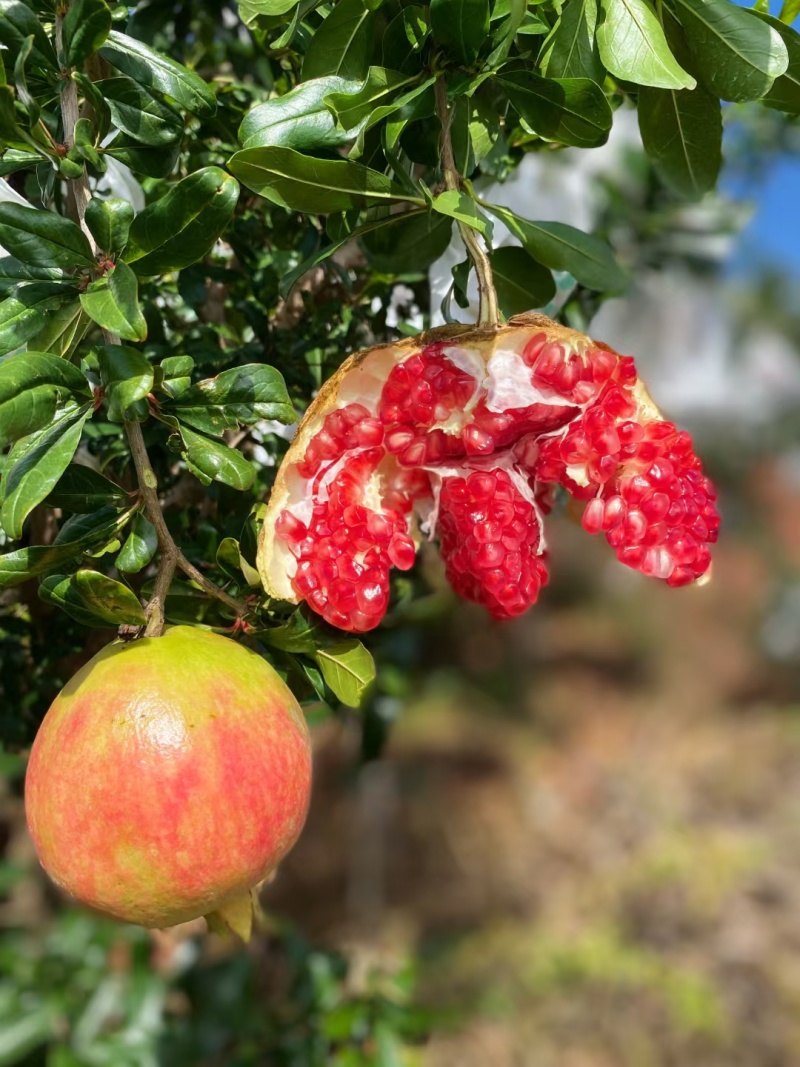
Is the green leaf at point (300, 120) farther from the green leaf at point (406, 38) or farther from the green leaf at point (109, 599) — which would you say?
the green leaf at point (109, 599)

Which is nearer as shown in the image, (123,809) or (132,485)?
(123,809)

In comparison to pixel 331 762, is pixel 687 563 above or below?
above

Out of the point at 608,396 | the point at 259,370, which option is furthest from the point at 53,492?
the point at 608,396

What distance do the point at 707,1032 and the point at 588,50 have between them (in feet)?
9.18

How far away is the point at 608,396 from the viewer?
22.8 inches

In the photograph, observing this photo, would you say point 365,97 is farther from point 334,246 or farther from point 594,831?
point 594,831

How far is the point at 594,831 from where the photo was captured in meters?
3.69

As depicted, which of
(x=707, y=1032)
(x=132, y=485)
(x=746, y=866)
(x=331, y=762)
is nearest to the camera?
(x=132, y=485)

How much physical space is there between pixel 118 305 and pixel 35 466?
9 cm

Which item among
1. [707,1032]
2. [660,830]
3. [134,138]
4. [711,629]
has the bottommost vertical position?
[711,629]

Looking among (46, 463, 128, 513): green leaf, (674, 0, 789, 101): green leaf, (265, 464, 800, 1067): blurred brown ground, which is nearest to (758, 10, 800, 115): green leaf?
(674, 0, 789, 101): green leaf

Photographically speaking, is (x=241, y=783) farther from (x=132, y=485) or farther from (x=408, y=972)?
(x=408, y=972)

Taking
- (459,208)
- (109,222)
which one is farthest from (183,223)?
(459,208)

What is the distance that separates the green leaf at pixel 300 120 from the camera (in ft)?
1.69
